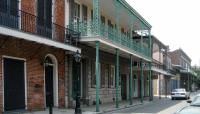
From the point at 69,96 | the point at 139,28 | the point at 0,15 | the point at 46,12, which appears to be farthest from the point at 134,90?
the point at 0,15

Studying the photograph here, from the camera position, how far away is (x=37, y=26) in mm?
22250

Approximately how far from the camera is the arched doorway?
24531mm

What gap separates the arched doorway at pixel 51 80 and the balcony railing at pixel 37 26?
4.20 ft

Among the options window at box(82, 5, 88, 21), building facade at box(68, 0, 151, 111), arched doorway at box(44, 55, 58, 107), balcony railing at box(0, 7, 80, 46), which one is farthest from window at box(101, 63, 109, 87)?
arched doorway at box(44, 55, 58, 107)

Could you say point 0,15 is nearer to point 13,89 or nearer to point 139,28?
point 13,89

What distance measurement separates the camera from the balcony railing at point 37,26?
1939 centimetres

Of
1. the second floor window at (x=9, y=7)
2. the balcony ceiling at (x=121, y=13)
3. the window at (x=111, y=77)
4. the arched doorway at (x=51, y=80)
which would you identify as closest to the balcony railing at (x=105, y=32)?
the balcony ceiling at (x=121, y=13)

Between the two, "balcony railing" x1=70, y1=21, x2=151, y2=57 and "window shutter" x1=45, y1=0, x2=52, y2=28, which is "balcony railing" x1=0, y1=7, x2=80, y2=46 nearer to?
"window shutter" x1=45, y1=0, x2=52, y2=28

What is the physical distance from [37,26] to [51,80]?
4066mm

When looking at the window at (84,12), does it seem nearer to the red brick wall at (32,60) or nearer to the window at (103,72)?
the window at (103,72)

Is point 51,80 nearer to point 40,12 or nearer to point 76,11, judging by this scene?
point 40,12

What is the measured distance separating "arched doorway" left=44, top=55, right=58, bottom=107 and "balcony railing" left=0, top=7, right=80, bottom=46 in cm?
128

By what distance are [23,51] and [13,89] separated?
1859 millimetres

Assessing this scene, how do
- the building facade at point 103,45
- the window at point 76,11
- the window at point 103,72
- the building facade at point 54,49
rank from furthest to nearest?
1. the window at point 103,72
2. the window at point 76,11
3. the building facade at point 103,45
4. the building facade at point 54,49
